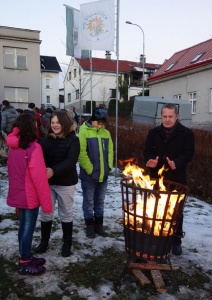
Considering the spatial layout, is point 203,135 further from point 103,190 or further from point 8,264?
point 8,264

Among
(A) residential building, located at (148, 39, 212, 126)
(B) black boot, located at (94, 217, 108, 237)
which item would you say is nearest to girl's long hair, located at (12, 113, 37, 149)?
(B) black boot, located at (94, 217, 108, 237)

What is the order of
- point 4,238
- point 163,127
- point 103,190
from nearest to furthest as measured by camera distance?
point 163,127 < point 4,238 < point 103,190

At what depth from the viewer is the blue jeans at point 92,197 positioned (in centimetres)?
406

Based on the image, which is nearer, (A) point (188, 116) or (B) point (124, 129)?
(B) point (124, 129)

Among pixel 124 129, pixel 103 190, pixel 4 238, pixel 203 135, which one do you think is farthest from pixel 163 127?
pixel 124 129

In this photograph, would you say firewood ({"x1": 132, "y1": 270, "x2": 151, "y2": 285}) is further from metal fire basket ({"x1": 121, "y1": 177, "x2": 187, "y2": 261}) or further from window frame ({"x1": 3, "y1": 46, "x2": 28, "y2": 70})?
window frame ({"x1": 3, "y1": 46, "x2": 28, "y2": 70})

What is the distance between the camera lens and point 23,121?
9.50ft

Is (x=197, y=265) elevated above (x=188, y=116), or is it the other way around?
(x=188, y=116)

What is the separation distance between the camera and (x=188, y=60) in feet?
72.5

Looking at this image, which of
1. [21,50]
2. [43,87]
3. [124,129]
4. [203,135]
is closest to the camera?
[203,135]

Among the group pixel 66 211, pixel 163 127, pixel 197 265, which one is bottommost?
pixel 197 265

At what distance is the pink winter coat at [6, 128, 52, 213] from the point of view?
9.32ft

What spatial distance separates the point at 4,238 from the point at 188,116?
13.5m

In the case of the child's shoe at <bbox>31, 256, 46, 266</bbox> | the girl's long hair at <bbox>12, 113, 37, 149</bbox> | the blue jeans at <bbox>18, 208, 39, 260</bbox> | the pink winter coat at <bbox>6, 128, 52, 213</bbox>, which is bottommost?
the child's shoe at <bbox>31, 256, 46, 266</bbox>
